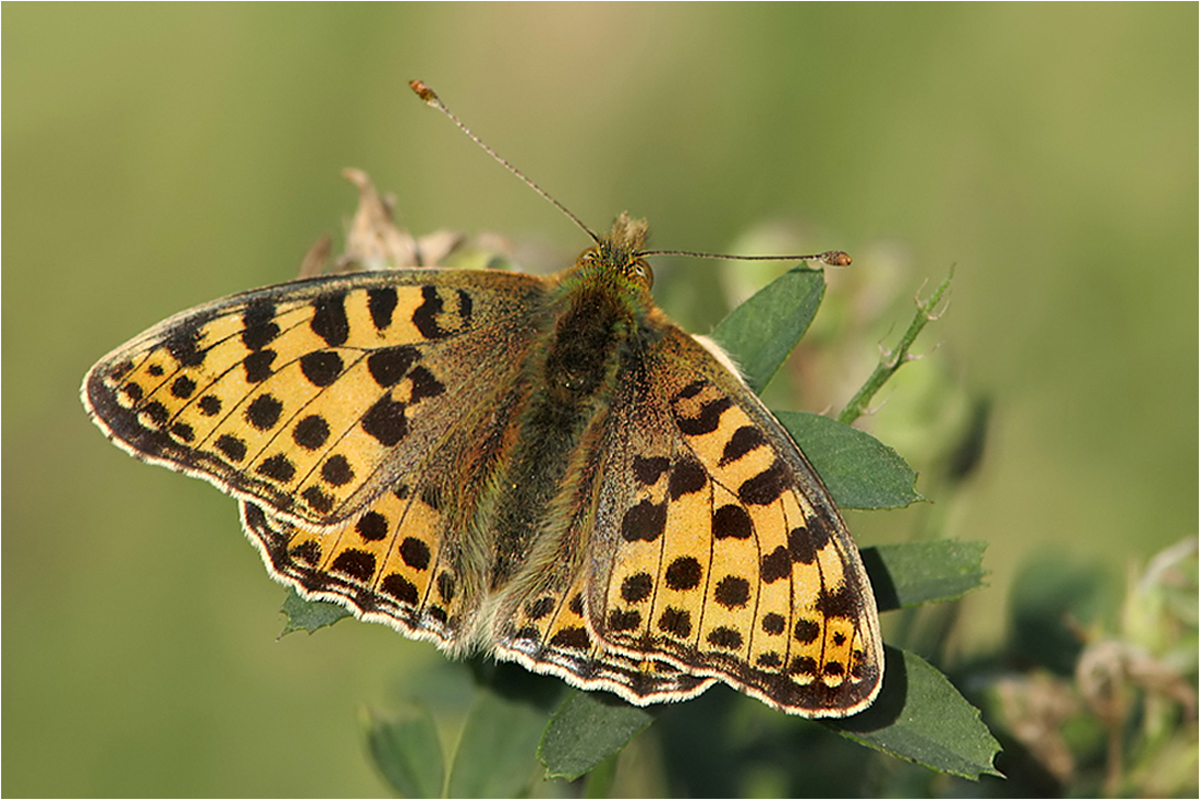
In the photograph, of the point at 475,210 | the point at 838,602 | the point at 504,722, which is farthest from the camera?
the point at 475,210

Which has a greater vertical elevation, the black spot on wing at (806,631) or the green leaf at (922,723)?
the black spot on wing at (806,631)

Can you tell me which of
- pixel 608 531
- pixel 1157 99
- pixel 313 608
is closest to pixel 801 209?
pixel 1157 99

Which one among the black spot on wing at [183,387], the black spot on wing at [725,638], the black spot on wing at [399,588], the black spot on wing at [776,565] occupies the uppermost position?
the black spot on wing at [183,387]

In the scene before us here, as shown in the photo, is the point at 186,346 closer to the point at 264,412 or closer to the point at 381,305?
the point at 264,412

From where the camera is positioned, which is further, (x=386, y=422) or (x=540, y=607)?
(x=386, y=422)

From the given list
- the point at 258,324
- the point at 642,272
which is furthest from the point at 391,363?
the point at 642,272

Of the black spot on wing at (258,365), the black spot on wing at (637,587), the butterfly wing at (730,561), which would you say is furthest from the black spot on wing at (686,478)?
the black spot on wing at (258,365)

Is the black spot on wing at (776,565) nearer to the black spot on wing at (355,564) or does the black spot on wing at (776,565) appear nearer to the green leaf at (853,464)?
the green leaf at (853,464)
